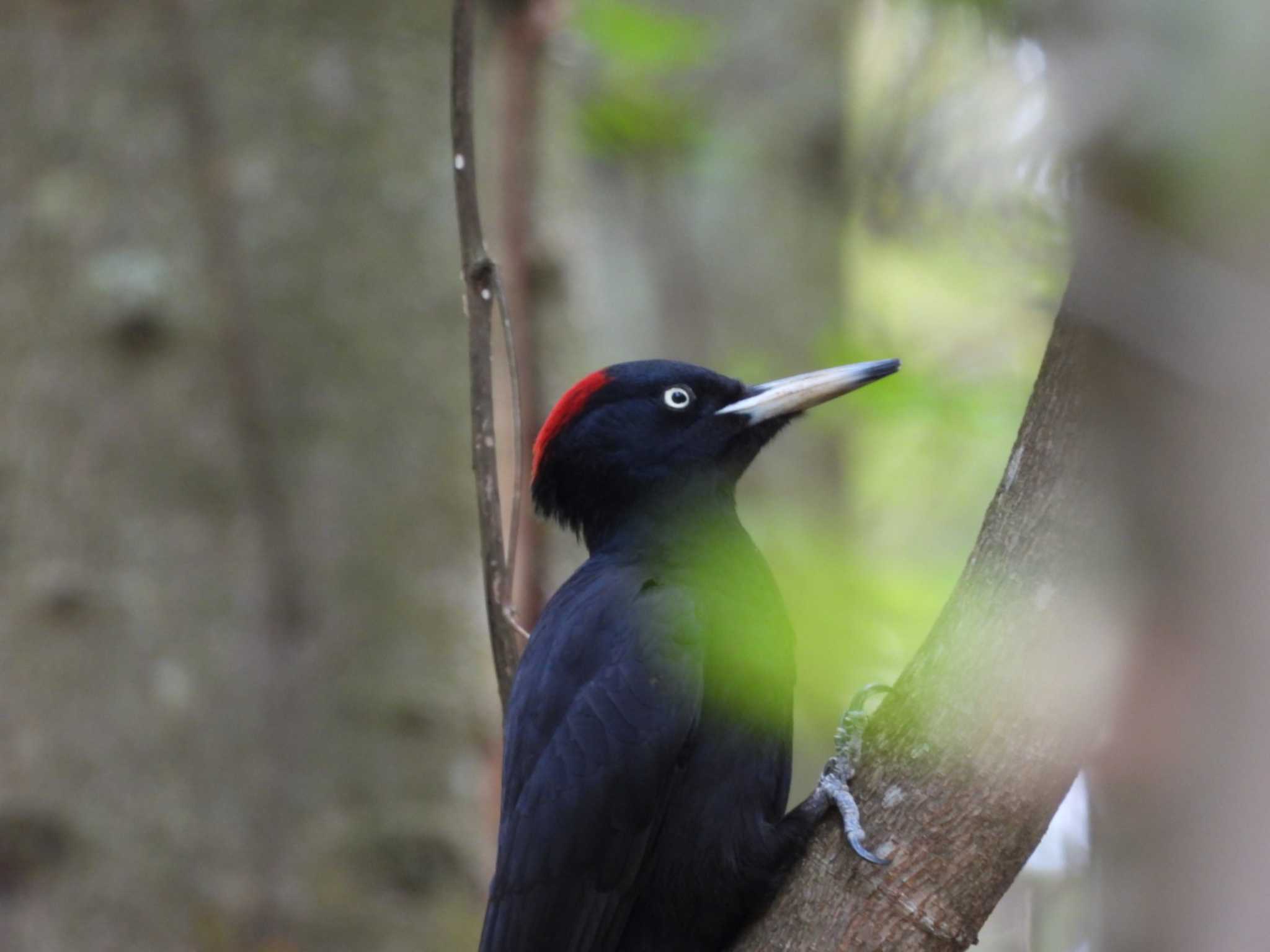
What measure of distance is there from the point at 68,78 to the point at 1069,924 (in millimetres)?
3622

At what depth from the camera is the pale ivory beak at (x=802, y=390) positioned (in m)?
3.39

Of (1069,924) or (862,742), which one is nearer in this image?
(862,742)

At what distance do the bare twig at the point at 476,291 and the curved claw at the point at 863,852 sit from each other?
100 cm

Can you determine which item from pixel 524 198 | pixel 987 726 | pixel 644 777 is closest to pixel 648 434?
pixel 644 777

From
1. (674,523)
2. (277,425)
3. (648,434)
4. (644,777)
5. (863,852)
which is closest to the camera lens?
(863,852)

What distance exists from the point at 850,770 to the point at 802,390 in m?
1.30

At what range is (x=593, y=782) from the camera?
2992 millimetres

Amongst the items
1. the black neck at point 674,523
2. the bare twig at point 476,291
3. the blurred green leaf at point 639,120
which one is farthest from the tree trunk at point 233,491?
the bare twig at point 476,291

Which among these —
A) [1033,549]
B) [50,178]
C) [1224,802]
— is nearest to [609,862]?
[1033,549]

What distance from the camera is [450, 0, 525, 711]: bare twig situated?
3021 mm

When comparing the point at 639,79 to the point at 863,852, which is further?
the point at 639,79

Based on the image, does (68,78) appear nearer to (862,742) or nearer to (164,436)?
(164,436)

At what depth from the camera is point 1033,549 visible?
82.6 inches

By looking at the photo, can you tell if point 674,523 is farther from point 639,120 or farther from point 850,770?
point 639,120
